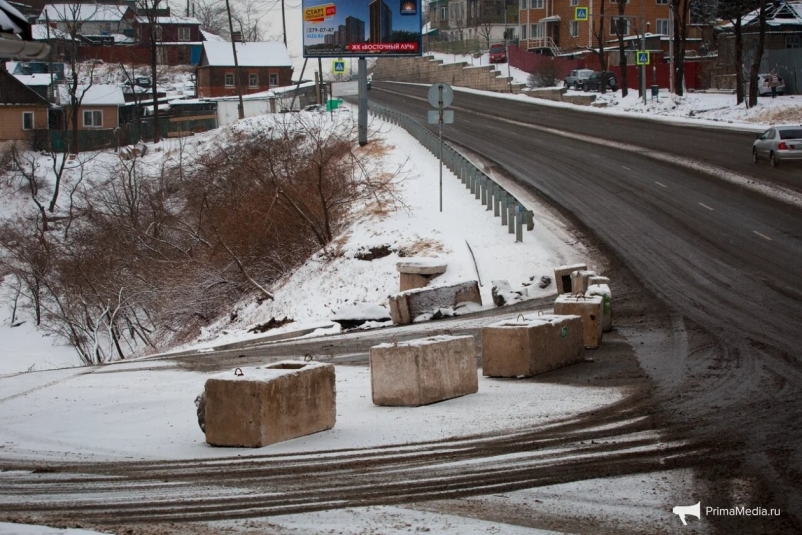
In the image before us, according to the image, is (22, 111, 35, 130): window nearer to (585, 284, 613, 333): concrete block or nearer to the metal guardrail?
the metal guardrail

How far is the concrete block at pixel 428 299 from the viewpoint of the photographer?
65.6 feet

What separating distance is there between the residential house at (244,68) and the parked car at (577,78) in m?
36.1

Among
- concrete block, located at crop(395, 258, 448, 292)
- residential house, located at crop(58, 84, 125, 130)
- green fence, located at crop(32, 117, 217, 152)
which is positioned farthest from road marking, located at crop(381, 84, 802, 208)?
residential house, located at crop(58, 84, 125, 130)

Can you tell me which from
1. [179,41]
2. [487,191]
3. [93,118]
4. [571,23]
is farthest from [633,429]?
[179,41]

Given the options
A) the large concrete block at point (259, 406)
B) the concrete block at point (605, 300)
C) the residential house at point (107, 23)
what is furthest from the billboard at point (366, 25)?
the residential house at point (107, 23)

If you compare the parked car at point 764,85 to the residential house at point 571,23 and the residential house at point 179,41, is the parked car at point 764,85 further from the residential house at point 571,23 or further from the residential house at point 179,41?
the residential house at point 179,41

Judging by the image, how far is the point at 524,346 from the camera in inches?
508

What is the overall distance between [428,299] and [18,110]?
7001 centimetres

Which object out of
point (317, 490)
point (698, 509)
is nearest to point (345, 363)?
point (317, 490)

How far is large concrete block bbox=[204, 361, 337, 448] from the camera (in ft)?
31.0

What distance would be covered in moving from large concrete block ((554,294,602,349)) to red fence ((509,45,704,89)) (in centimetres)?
5844

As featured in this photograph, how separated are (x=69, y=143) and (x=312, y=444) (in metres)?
69.3

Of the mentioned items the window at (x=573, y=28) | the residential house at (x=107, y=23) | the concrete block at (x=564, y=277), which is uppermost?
the residential house at (x=107, y=23)

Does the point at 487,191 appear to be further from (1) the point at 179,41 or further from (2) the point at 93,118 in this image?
(1) the point at 179,41
